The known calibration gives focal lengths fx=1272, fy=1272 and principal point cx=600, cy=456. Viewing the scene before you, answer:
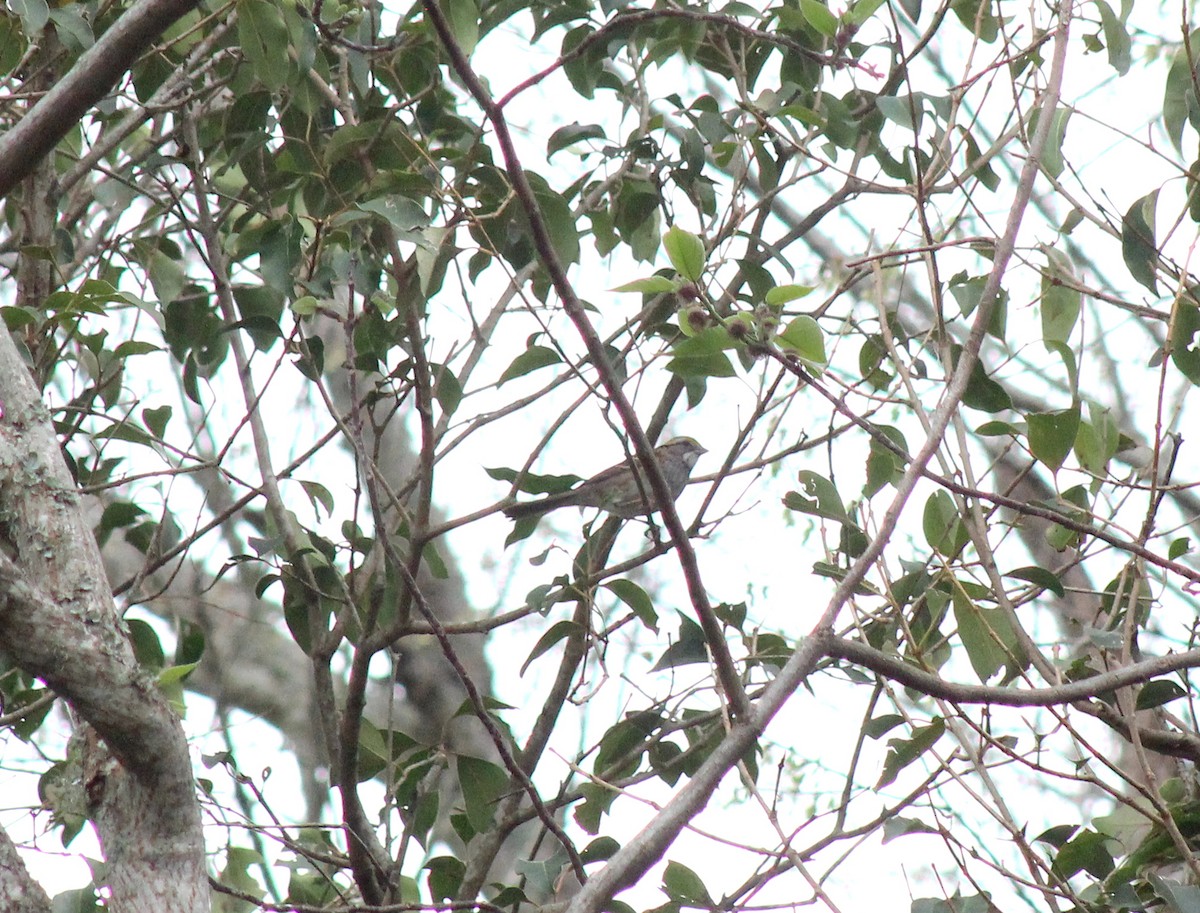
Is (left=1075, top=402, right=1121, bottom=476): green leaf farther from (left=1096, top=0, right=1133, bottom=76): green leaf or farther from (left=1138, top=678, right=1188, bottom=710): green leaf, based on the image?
A: (left=1096, top=0, right=1133, bottom=76): green leaf

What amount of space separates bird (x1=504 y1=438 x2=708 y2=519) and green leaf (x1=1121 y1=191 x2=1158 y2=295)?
105cm

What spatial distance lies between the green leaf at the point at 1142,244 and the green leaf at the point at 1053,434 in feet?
1.26

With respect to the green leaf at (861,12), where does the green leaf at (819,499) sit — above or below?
below

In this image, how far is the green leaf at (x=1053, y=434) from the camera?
2408mm

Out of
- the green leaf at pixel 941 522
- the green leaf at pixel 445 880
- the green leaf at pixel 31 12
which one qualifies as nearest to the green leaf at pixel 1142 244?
the green leaf at pixel 941 522

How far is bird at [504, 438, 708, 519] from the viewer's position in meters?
3.64

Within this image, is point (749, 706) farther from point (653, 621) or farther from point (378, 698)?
point (378, 698)

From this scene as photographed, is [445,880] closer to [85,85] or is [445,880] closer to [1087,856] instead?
[1087,856]

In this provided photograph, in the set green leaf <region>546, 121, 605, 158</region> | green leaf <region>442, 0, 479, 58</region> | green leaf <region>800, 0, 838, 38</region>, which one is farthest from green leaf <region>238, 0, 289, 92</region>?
green leaf <region>800, 0, 838, 38</region>

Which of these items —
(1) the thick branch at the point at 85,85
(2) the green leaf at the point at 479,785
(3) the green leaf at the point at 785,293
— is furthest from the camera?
(2) the green leaf at the point at 479,785

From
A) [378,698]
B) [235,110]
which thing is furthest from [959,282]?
[378,698]

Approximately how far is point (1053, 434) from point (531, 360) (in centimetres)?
110

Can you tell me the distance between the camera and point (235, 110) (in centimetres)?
303

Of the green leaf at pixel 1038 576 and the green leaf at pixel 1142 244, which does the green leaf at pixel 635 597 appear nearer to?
the green leaf at pixel 1038 576
